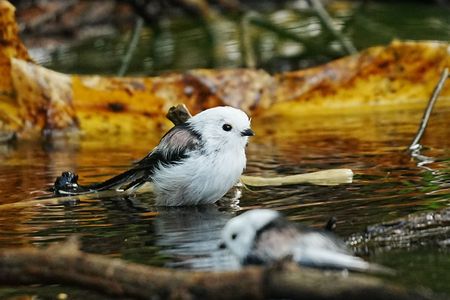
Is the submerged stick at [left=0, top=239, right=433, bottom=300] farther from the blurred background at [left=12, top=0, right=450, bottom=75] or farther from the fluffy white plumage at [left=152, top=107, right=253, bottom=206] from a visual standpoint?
the blurred background at [left=12, top=0, right=450, bottom=75]

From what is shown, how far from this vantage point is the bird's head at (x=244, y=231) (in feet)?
13.9

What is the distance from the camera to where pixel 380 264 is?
4684mm

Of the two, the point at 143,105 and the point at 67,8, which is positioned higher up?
the point at 67,8

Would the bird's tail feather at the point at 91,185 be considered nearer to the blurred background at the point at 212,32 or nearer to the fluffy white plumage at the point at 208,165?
the fluffy white plumage at the point at 208,165

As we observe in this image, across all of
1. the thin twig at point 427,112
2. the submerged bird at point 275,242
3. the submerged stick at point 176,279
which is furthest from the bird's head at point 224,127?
the submerged stick at point 176,279

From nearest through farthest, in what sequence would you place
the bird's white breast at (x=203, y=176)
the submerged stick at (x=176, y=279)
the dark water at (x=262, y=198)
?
the submerged stick at (x=176, y=279), the dark water at (x=262, y=198), the bird's white breast at (x=203, y=176)

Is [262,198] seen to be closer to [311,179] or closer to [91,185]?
[311,179]

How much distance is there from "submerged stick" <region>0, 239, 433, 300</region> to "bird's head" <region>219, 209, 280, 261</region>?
49 cm

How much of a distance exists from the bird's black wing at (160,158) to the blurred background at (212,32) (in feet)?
14.9

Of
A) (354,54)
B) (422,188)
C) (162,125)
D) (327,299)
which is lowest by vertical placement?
(327,299)

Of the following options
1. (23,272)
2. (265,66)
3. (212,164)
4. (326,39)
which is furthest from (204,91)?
(23,272)

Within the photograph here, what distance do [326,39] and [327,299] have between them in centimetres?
942

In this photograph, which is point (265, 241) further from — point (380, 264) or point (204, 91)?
point (204, 91)

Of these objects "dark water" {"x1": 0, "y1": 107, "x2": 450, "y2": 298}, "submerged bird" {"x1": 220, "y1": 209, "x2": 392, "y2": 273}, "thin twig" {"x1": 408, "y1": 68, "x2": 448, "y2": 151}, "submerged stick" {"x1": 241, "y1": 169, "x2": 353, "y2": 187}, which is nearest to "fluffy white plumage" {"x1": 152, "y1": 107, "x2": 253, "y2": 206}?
"dark water" {"x1": 0, "y1": 107, "x2": 450, "y2": 298}
